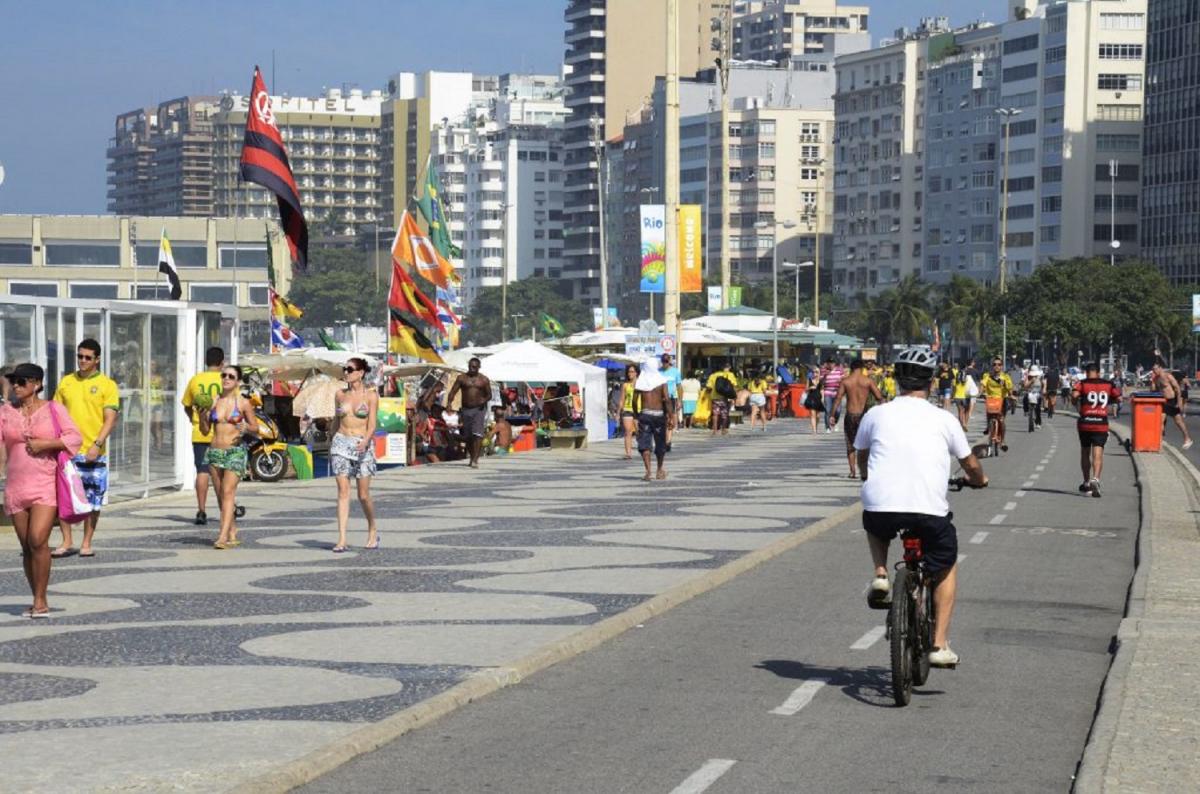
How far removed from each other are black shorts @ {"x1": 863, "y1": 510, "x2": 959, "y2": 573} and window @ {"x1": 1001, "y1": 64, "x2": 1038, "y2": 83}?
5999 inches

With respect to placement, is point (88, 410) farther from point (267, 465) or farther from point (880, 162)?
point (880, 162)

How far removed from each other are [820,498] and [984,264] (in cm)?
14034

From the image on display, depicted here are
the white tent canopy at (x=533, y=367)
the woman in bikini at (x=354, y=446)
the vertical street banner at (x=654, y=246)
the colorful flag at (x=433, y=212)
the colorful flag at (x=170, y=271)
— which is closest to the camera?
the woman in bikini at (x=354, y=446)

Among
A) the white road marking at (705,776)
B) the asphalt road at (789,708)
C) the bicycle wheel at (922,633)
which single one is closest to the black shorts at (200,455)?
the asphalt road at (789,708)

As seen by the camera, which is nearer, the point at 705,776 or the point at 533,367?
the point at 705,776

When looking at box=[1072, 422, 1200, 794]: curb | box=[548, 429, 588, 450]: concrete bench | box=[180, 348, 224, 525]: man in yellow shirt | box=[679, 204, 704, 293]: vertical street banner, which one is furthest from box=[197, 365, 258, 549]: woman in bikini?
box=[679, 204, 704, 293]: vertical street banner

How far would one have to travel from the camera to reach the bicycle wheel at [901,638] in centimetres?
1013

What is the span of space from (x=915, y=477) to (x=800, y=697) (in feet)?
4.03

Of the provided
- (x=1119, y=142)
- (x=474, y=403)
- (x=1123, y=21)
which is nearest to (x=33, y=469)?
(x=474, y=403)

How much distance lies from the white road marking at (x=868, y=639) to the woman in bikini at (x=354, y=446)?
6.23m

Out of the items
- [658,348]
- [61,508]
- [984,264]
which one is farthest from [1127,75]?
[61,508]

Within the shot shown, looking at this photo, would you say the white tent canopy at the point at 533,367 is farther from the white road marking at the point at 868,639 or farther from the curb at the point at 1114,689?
the white road marking at the point at 868,639

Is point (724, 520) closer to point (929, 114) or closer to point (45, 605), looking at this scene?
point (45, 605)

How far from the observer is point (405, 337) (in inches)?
1572
